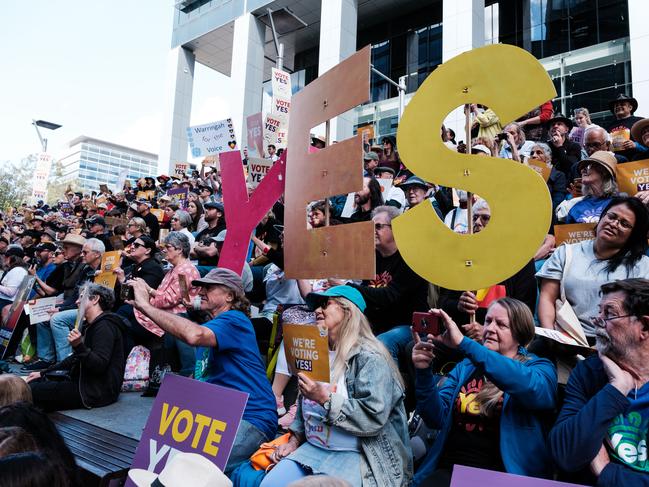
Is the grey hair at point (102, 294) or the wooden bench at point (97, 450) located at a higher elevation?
the grey hair at point (102, 294)

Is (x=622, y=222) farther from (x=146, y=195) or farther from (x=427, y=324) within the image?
(x=146, y=195)

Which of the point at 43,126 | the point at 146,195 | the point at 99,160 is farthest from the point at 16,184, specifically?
the point at 99,160

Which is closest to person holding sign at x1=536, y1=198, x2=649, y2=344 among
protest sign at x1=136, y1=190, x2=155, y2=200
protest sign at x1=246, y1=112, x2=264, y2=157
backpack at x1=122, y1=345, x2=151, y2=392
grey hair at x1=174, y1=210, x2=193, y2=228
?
backpack at x1=122, y1=345, x2=151, y2=392

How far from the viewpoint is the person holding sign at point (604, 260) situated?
10.3 feet

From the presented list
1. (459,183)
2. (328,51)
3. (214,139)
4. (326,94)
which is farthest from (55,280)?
(328,51)

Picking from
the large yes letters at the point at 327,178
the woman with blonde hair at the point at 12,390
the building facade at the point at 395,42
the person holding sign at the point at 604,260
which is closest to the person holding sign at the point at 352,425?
the large yes letters at the point at 327,178

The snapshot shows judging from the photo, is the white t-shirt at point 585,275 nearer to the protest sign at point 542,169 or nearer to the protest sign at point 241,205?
the protest sign at point 241,205

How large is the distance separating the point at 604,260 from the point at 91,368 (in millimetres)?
4305

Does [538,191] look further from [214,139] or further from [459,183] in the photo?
[214,139]

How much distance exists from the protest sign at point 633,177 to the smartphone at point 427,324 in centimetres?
289

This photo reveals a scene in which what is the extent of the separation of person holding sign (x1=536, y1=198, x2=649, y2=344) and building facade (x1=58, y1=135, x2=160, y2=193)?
317ft

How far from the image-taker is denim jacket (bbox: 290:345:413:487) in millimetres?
2631

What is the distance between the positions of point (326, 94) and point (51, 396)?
143 inches

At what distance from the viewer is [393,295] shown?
4.04 meters
